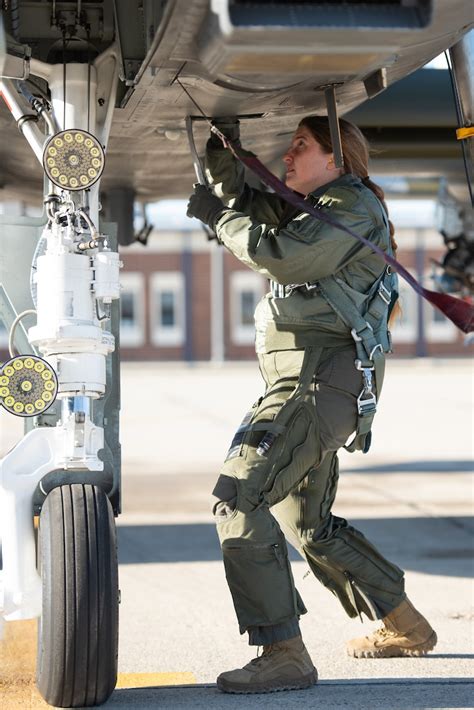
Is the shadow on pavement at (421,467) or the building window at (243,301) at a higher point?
the building window at (243,301)

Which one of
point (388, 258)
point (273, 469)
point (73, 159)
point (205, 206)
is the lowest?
point (273, 469)

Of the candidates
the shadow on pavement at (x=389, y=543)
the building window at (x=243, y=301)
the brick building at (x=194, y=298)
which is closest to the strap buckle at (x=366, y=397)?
the shadow on pavement at (x=389, y=543)

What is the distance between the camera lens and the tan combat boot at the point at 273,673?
420cm

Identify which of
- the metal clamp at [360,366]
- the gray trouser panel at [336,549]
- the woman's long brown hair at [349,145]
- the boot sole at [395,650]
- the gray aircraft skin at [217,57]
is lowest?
the boot sole at [395,650]

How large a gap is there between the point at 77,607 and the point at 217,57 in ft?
5.59

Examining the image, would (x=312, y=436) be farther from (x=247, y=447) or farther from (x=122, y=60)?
(x=122, y=60)

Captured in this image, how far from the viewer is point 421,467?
13.2 meters

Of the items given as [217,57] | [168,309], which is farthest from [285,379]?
[168,309]

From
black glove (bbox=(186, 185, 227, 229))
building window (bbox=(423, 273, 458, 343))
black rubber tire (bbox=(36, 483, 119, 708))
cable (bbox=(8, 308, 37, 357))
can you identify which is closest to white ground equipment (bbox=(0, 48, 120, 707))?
black rubber tire (bbox=(36, 483, 119, 708))

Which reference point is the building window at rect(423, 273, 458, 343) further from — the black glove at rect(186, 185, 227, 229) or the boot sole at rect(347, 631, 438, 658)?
the black glove at rect(186, 185, 227, 229)

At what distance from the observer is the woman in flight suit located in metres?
4.17

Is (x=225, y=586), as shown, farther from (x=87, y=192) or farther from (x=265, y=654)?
(x=87, y=192)

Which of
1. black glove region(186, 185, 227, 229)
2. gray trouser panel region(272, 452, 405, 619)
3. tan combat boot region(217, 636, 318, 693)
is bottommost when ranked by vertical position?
tan combat boot region(217, 636, 318, 693)

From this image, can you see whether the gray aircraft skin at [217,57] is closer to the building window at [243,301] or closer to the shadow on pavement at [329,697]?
the shadow on pavement at [329,697]
